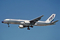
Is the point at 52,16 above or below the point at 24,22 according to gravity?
above

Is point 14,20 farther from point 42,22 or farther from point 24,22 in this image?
point 42,22

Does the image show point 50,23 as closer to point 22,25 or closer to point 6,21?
point 22,25

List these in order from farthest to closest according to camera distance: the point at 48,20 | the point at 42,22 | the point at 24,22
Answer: the point at 48,20
the point at 42,22
the point at 24,22

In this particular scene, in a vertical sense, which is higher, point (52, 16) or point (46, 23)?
point (52, 16)

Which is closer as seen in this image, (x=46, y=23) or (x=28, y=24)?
(x=28, y=24)

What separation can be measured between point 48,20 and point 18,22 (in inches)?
716

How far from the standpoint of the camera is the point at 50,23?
5838 centimetres

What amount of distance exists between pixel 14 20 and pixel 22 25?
4.75 m

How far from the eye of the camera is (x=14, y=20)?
53375mm

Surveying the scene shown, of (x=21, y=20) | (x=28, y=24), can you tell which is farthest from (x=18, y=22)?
(x=28, y=24)

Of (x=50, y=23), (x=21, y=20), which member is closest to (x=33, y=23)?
(x=21, y=20)

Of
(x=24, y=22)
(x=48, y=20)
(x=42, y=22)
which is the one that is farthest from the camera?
(x=48, y=20)

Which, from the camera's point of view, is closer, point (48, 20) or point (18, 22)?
point (18, 22)

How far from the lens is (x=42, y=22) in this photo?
57.5m
